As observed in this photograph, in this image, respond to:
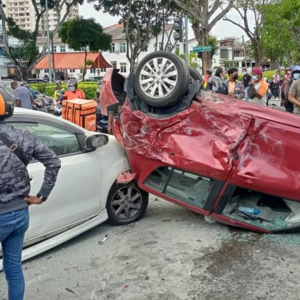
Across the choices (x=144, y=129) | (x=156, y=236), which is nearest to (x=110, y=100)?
(x=144, y=129)

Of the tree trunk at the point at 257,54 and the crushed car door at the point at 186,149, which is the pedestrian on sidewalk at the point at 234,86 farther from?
the tree trunk at the point at 257,54

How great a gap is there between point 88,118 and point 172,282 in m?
4.68

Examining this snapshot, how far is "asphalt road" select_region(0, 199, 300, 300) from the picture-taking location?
349 cm

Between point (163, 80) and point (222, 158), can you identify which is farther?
point (163, 80)

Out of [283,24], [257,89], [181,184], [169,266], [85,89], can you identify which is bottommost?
[169,266]

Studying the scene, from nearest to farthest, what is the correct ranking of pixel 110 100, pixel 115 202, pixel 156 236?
1. pixel 156 236
2. pixel 115 202
3. pixel 110 100

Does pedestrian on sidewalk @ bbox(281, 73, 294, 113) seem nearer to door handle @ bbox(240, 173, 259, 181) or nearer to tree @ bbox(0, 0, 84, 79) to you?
door handle @ bbox(240, 173, 259, 181)

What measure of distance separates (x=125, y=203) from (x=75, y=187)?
78 centimetres

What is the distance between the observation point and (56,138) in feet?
14.3

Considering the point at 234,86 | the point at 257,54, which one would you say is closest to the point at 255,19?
the point at 257,54

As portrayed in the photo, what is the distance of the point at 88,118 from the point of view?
25.8 feet

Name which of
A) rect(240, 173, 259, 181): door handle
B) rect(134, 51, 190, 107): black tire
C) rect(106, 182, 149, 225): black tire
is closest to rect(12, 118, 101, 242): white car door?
rect(106, 182, 149, 225): black tire

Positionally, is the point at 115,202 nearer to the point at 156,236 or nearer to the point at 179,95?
the point at 156,236

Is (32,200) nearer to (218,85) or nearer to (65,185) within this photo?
(65,185)
